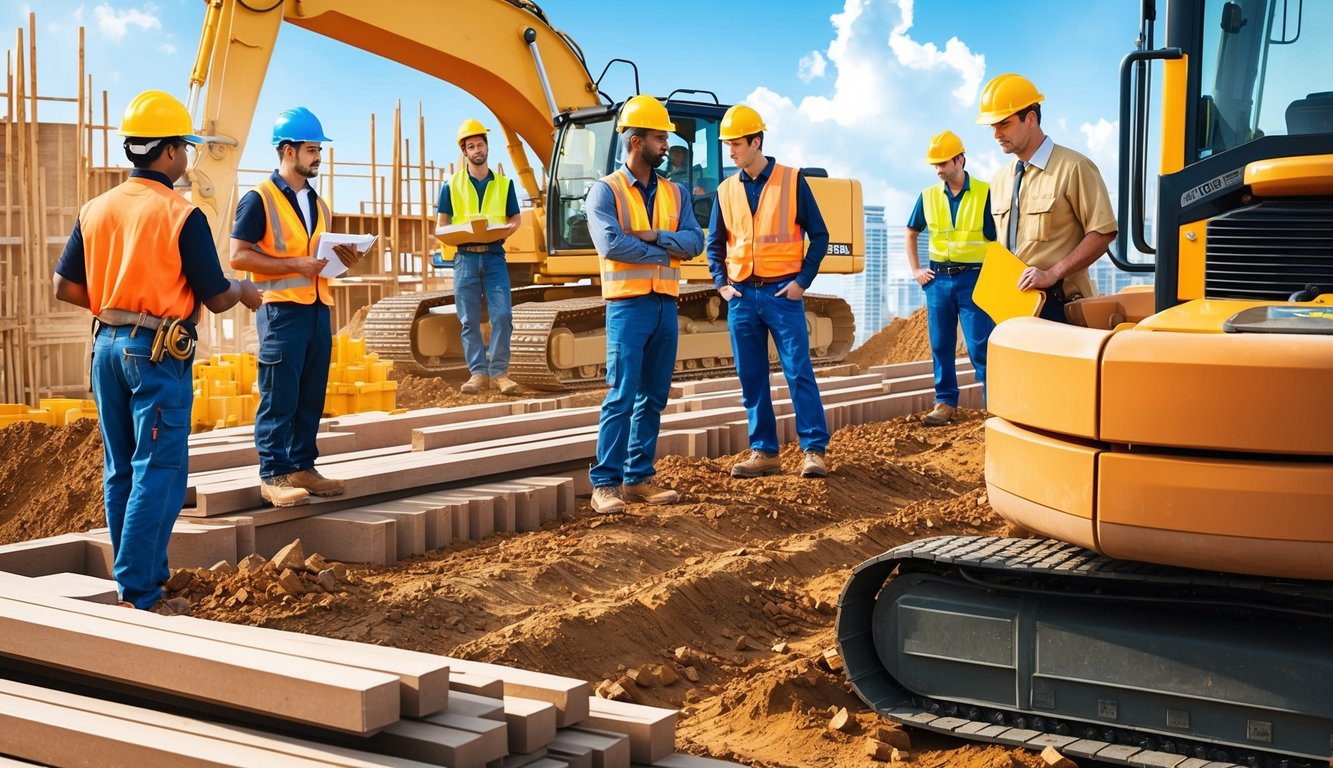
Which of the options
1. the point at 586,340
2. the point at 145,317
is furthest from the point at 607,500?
the point at 586,340

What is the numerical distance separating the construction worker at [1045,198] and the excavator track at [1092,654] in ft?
6.88

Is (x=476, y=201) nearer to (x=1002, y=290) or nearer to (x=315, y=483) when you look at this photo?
(x=315, y=483)

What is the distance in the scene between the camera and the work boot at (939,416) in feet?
35.1

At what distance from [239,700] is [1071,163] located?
4747 millimetres

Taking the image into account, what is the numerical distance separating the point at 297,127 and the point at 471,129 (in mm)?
6707

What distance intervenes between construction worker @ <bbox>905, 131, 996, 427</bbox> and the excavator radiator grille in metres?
5.39

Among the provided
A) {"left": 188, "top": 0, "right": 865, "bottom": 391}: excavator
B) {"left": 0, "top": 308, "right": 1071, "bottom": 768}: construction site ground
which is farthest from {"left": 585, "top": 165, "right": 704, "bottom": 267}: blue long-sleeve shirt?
{"left": 188, "top": 0, "right": 865, "bottom": 391}: excavator

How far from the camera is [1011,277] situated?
5.95 metres

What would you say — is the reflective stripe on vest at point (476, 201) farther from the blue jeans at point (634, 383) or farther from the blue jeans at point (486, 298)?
the blue jeans at point (634, 383)

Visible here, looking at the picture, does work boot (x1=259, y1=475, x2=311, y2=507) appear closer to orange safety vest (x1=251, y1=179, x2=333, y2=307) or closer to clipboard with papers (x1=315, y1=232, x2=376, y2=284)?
orange safety vest (x1=251, y1=179, x2=333, y2=307)

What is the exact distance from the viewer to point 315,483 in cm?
645

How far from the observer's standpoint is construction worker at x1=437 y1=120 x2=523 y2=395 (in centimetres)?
1273

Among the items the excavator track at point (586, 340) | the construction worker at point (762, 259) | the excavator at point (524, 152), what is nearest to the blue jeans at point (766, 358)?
the construction worker at point (762, 259)

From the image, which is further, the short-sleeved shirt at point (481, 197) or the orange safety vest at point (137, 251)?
the short-sleeved shirt at point (481, 197)
